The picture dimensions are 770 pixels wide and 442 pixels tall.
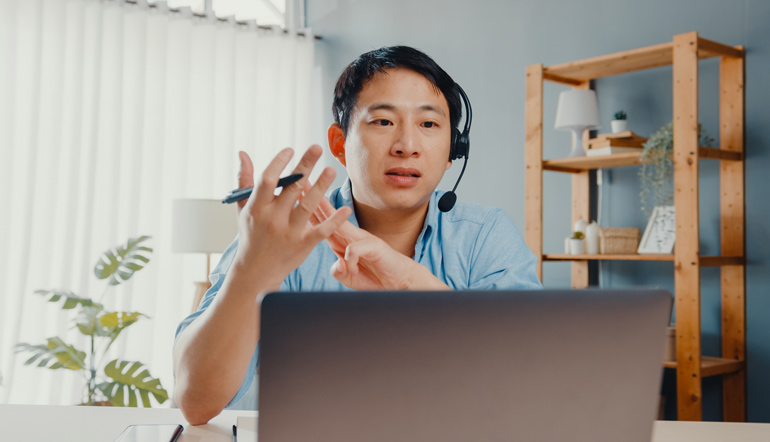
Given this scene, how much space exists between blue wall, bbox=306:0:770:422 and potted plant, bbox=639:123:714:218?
0.07m

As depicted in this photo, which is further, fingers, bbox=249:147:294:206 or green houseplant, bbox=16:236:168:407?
green houseplant, bbox=16:236:168:407

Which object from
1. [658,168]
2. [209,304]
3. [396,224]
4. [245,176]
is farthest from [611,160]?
[245,176]

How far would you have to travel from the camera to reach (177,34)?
3965 mm

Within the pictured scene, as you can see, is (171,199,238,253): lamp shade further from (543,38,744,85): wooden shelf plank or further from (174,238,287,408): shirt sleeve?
(174,238,287,408): shirt sleeve

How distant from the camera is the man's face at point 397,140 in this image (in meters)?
1.20

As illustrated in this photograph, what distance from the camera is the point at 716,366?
2.46m

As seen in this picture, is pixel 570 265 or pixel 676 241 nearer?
pixel 676 241

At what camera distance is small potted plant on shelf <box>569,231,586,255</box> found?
9.30ft

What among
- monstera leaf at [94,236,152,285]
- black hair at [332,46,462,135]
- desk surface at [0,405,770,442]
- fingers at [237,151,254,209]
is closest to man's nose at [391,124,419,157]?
black hair at [332,46,462,135]

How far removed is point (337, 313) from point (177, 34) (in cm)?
389

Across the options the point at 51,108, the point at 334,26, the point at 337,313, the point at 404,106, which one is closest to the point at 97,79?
the point at 51,108

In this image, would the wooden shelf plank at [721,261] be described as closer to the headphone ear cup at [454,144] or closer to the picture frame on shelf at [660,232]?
the picture frame on shelf at [660,232]

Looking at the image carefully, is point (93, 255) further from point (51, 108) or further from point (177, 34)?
point (177, 34)

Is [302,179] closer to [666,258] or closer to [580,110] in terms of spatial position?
[666,258]
